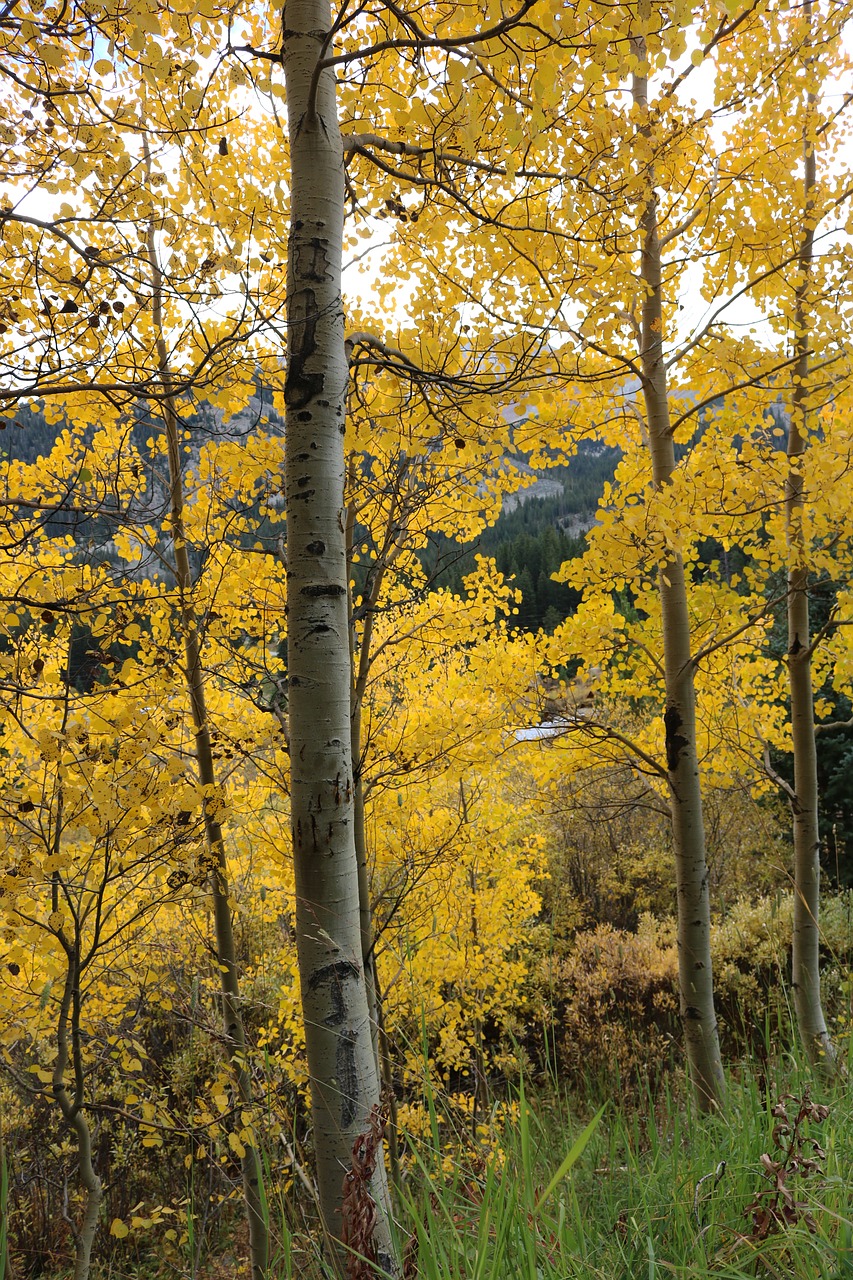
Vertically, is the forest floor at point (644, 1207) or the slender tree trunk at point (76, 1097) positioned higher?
the forest floor at point (644, 1207)

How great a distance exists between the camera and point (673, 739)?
13.0 ft

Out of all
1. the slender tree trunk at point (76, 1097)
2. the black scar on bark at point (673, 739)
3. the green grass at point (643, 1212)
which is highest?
the black scar on bark at point (673, 739)

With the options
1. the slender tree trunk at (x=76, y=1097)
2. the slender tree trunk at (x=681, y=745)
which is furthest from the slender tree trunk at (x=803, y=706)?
the slender tree trunk at (x=76, y=1097)

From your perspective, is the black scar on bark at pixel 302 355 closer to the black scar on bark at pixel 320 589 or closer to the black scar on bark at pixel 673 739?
the black scar on bark at pixel 320 589

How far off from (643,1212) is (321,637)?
4.95 ft

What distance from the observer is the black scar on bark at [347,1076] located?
1756 millimetres

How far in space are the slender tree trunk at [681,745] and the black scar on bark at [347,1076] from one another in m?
2.40

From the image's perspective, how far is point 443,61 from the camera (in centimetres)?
229

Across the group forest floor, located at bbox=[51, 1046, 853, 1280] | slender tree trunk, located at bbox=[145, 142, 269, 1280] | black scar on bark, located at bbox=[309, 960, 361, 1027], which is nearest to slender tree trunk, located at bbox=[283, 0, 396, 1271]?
black scar on bark, located at bbox=[309, 960, 361, 1027]

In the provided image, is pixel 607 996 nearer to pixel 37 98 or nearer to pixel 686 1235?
pixel 686 1235

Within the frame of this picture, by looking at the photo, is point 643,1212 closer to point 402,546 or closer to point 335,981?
point 335,981

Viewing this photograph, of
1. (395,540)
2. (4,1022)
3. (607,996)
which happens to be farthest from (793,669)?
(607,996)

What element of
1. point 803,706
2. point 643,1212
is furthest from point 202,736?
point 803,706

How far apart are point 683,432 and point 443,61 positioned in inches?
104
